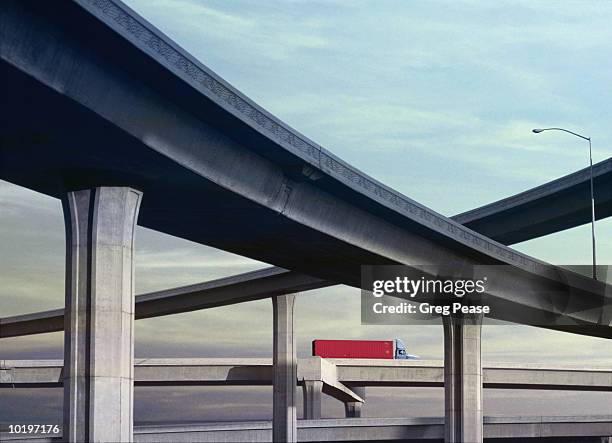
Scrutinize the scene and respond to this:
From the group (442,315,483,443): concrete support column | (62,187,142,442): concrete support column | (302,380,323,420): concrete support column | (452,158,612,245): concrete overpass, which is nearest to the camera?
(62,187,142,442): concrete support column

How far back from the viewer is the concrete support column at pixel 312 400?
327 ft

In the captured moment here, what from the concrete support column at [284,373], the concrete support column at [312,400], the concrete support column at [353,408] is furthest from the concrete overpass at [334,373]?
the concrete support column at [284,373]

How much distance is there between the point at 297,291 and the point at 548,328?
16711 mm

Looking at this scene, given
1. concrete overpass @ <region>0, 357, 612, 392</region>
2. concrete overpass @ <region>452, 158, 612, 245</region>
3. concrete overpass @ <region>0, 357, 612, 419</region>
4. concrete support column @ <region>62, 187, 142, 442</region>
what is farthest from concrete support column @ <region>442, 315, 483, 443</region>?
concrete overpass @ <region>0, 357, 612, 392</region>

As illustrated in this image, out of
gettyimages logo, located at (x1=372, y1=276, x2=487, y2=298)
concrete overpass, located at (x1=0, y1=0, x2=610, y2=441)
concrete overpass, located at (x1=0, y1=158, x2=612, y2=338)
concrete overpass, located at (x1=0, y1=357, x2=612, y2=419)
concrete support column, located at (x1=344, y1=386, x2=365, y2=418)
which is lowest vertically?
concrete support column, located at (x1=344, y1=386, x2=365, y2=418)

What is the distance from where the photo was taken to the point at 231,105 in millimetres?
31406

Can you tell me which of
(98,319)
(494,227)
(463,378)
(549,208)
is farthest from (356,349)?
(98,319)

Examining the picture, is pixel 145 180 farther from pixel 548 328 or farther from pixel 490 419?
pixel 490 419

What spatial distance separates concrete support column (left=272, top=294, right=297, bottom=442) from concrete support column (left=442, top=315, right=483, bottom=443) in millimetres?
16459

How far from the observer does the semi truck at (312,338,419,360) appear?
11712 cm

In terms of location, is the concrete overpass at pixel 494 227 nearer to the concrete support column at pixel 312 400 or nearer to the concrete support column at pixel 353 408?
the concrete support column at pixel 312 400

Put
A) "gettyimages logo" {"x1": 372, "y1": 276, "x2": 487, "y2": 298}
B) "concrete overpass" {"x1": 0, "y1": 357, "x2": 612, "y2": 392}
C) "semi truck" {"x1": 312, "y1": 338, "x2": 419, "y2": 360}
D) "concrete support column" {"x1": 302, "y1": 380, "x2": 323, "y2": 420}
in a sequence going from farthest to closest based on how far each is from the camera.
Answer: "semi truck" {"x1": 312, "y1": 338, "x2": 419, "y2": 360} < "concrete overpass" {"x1": 0, "y1": 357, "x2": 612, "y2": 392} < "concrete support column" {"x1": 302, "y1": 380, "x2": 323, "y2": 420} < "gettyimages logo" {"x1": 372, "y1": 276, "x2": 487, "y2": 298}

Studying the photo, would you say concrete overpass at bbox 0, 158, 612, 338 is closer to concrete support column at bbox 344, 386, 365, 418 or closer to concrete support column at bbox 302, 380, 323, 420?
concrete support column at bbox 302, 380, 323, 420

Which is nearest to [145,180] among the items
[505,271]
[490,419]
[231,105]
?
[231,105]
